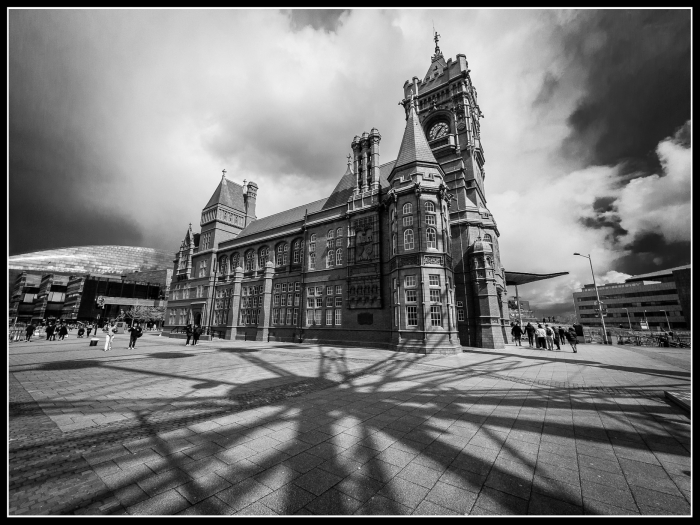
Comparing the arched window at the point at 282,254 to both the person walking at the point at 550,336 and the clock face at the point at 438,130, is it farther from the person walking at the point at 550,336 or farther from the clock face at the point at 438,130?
the person walking at the point at 550,336

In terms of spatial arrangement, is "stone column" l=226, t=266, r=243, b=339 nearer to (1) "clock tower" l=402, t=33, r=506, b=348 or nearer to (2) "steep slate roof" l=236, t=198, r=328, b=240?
(2) "steep slate roof" l=236, t=198, r=328, b=240

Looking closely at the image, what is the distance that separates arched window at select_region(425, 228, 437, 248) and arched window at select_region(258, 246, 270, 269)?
75.3 ft

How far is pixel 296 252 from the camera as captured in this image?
116ft

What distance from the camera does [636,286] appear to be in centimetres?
8238

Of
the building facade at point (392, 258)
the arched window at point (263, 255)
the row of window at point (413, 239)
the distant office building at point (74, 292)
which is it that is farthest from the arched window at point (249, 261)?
the distant office building at point (74, 292)

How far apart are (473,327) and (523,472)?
2503 cm

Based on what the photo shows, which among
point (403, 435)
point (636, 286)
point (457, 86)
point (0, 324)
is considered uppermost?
point (457, 86)

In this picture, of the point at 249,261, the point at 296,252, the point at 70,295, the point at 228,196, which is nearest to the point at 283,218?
the point at 249,261

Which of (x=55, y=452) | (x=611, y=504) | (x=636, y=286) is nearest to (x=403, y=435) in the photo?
(x=611, y=504)

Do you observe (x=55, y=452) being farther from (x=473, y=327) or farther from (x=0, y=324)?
(x=473, y=327)

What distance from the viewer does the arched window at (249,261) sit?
39719 mm

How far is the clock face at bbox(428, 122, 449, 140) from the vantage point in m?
34.7

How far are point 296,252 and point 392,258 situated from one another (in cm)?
1544

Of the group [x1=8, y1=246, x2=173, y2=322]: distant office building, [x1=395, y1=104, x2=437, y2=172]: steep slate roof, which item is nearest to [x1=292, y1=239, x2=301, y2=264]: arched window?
[x1=395, y1=104, x2=437, y2=172]: steep slate roof
